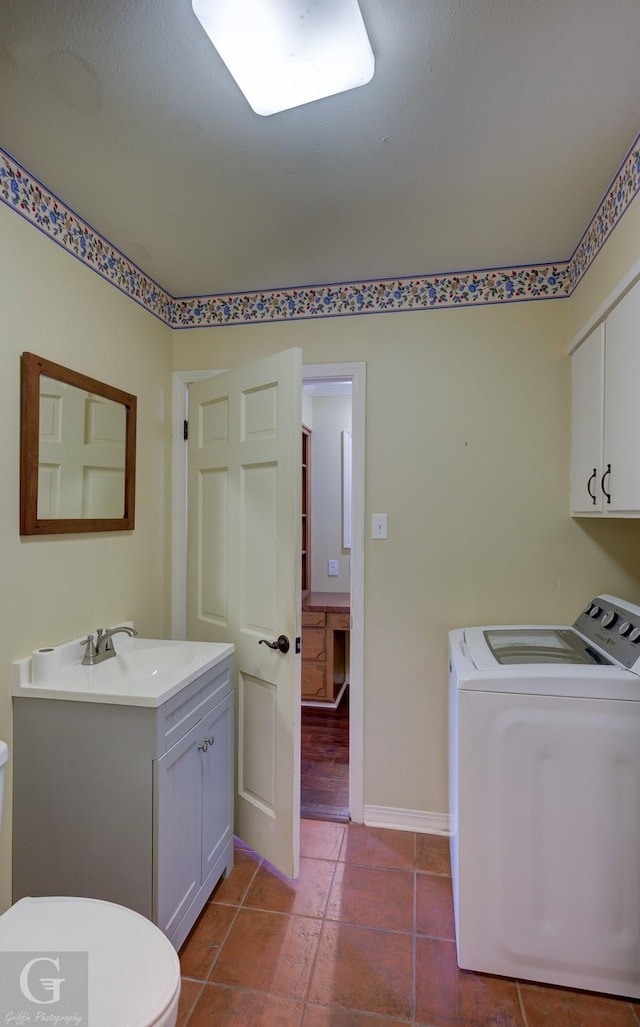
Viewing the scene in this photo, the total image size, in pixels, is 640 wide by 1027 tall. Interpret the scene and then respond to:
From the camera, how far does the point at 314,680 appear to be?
140 inches

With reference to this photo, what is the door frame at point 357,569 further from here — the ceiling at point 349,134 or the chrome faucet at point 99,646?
the chrome faucet at point 99,646

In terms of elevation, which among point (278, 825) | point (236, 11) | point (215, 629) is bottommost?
point (278, 825)

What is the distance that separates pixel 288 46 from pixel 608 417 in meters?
1.31

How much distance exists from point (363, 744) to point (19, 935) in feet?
4.74

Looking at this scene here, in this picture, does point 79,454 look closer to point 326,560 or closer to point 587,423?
point 587,423

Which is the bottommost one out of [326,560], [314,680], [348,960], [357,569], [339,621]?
[348,960]

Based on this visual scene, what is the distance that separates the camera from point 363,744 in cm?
228

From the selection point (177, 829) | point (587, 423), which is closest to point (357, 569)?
point (587, 423)

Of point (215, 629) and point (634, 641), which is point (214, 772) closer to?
point (215, 629)

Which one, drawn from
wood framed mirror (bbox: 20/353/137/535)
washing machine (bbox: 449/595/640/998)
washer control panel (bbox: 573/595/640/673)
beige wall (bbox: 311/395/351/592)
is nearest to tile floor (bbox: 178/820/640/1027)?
washing machine (bbox: 449/595/640/998)

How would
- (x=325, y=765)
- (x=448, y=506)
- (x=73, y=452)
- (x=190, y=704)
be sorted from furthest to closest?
1. (x=325, y=765)
2. (x=448, y=506)
3. (x=73, y=452)
4. (x=190, y=704)

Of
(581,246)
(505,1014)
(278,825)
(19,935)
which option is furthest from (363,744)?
(581,246)

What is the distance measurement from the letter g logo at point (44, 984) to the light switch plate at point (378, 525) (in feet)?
5.43

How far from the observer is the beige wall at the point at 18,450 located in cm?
151
